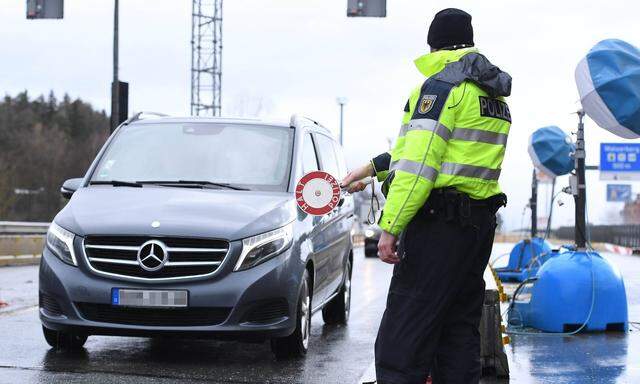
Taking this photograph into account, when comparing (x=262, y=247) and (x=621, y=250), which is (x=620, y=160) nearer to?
(x=621, y=250)

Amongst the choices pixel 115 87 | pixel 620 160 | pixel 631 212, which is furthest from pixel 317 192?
pixel 631 212

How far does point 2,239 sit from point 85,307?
14.9 m

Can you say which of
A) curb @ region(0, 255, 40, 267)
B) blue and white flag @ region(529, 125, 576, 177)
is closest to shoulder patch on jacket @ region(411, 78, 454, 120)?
blue and white flag @ region(529, 125, 576, 177)

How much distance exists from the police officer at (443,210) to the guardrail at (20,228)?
65.7 ft

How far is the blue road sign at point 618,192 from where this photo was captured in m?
93.3

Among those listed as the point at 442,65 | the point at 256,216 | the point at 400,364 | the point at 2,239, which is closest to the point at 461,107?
the point at 442,65

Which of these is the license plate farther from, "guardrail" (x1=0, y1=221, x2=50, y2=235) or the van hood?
"guardrail" (x1=0, y1=221, x2=50, y2=235)

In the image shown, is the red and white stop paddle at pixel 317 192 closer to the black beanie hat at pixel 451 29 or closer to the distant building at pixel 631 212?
the black beanie hat at pixel 451 29

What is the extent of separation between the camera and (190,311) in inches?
259

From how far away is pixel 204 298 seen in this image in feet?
21.5

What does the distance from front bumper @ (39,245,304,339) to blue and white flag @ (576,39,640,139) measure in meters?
3.54

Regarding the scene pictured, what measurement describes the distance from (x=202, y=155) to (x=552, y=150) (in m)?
8.67

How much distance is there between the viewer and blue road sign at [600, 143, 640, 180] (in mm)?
44375

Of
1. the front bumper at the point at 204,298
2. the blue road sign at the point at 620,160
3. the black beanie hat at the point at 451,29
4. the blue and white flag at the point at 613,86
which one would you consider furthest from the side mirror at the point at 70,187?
the blue road sign at the point at 620,160
